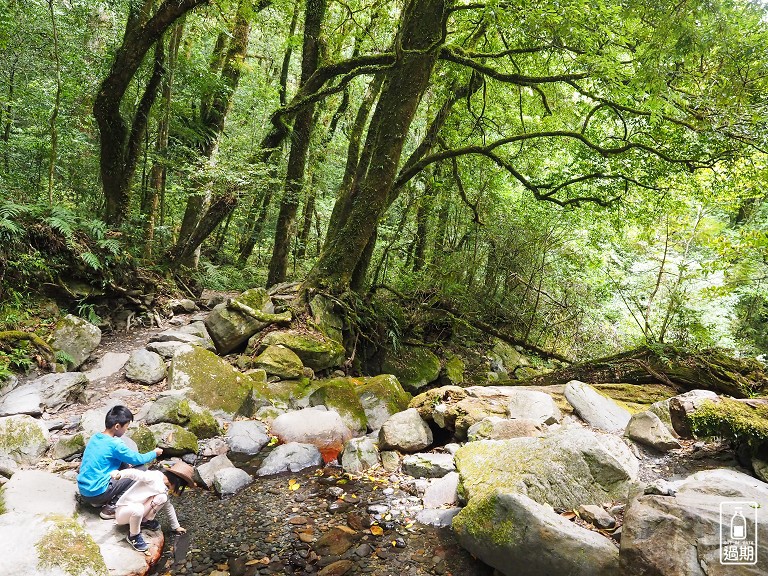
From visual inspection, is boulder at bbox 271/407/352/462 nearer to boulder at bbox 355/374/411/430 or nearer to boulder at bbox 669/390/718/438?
boulder at bbox 355/374/411/430

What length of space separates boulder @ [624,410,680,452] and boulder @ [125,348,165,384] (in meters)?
6.63

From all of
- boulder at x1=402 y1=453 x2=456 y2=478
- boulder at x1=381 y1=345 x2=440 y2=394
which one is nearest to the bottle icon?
boulder at x1=402 y1=453 x2=456 y2=478

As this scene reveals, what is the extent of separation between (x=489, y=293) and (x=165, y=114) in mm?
9070

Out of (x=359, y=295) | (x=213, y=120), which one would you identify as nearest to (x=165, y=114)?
(x=213, y=120)

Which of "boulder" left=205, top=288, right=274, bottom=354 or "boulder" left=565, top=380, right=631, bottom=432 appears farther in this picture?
"boulder" left=205, top=288, right=274, bottom=354

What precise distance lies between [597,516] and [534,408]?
2466mm

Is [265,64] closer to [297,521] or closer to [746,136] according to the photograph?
[746,136]

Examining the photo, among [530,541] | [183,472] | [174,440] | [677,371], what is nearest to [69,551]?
[183,472]

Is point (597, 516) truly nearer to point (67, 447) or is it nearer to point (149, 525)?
point (149, 525)

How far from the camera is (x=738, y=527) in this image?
2680 mm

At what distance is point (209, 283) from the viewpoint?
11.7 meters

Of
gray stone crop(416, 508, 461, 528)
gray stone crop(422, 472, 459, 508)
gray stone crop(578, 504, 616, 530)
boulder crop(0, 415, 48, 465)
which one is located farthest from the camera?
gray stone crop(422, 472, 459, 508)

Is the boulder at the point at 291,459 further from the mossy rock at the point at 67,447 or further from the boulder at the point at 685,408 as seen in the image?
the boulder at the point at 685,408

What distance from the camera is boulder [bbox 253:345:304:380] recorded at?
726cm
